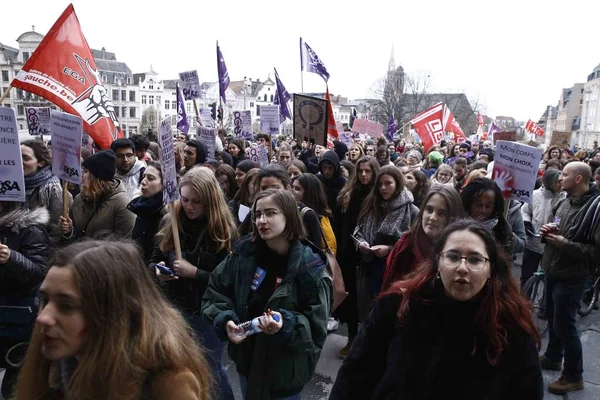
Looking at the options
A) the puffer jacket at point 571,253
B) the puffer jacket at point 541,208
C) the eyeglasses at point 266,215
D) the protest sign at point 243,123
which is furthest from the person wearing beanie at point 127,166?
the puffer jacket at point 541,208

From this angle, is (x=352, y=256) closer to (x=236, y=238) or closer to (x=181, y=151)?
(x=236, y=238)

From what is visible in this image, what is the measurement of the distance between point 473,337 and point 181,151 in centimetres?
646

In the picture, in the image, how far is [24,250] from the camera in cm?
304

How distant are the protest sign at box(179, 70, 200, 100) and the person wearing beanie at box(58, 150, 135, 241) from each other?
709 cm

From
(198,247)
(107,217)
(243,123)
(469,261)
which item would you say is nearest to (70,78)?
(107,217)

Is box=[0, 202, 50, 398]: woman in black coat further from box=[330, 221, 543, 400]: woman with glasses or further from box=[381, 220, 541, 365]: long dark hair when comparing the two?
box=[381, 220, 541, 365]: long dark hair

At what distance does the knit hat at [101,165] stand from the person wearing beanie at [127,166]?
161cm

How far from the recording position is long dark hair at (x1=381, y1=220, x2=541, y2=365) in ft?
6.14

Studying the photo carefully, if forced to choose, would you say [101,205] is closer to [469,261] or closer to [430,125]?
[469,261]

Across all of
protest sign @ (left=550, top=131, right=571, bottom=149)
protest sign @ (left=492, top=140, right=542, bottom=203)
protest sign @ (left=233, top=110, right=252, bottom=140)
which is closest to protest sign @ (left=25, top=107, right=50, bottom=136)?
protest sign @ (left=233, top=110, right=252, bottom=140)

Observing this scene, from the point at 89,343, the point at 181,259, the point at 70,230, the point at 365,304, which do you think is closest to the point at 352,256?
the point at 365,304

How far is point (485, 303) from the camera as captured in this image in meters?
1.94

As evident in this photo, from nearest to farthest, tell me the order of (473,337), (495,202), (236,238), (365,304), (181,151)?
1. (473,337)
2. (236,238)
3. (495,202)
4. (365,304)
5. (181,151)

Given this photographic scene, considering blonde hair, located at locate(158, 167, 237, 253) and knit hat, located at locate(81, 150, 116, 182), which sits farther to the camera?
knit hat, located at locate(81, 150, 116, 182)
